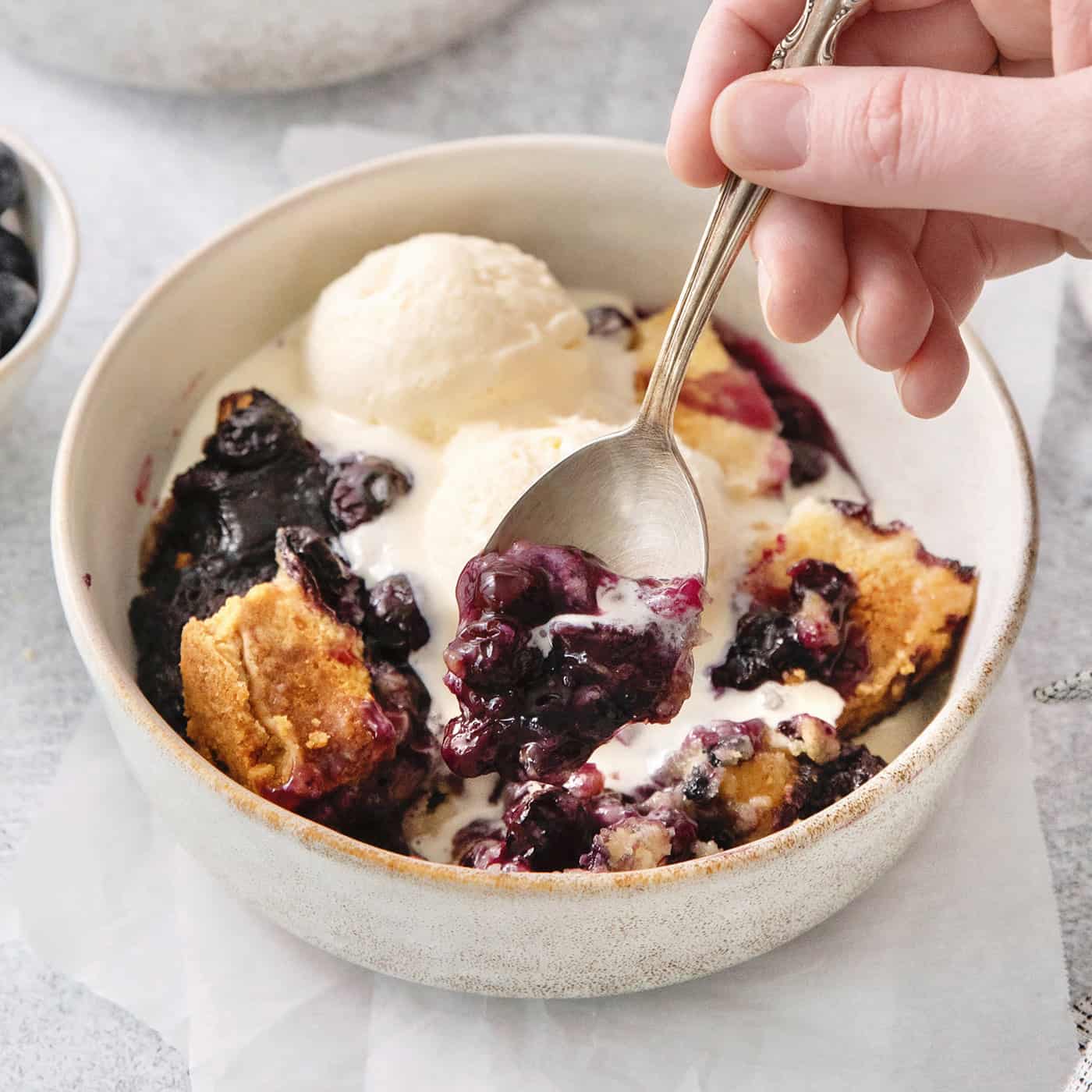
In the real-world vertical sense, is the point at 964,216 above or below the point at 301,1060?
above

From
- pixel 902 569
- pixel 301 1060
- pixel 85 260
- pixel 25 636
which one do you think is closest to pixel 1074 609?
pixel 902 569

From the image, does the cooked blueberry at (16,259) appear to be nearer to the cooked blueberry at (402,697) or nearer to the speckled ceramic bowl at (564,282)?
the speckled ceramic bowl at (564,282)

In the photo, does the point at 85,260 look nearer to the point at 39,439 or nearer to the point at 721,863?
Answer: the point at 39,439

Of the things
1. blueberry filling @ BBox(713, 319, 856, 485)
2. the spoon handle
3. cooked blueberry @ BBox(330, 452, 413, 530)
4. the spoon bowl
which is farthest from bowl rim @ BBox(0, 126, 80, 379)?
blueberry filling @ BBox(713, 319, 856, 485)

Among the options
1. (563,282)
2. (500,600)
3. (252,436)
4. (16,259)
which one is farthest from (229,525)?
(563,282)

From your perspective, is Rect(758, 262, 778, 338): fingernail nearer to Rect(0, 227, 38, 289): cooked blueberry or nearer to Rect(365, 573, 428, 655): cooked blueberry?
Rect(365, 573, 428, 655): cooked blueberry

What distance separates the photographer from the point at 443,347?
62.8 inches

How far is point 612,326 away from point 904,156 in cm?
75

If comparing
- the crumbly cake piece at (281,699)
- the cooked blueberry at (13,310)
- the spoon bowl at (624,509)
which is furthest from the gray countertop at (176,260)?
the spoon bowl at (624,509)

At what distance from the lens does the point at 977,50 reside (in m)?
1.43

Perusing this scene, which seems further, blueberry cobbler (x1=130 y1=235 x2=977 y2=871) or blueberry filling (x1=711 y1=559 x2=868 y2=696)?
blueberry filling (x1=711 y1=559 x2=868 y2=696)

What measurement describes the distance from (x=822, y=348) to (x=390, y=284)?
567mm

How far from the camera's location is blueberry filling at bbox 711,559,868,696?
54.2 inches

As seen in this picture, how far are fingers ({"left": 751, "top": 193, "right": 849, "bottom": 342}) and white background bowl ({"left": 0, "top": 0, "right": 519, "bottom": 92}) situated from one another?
3.08 feet
